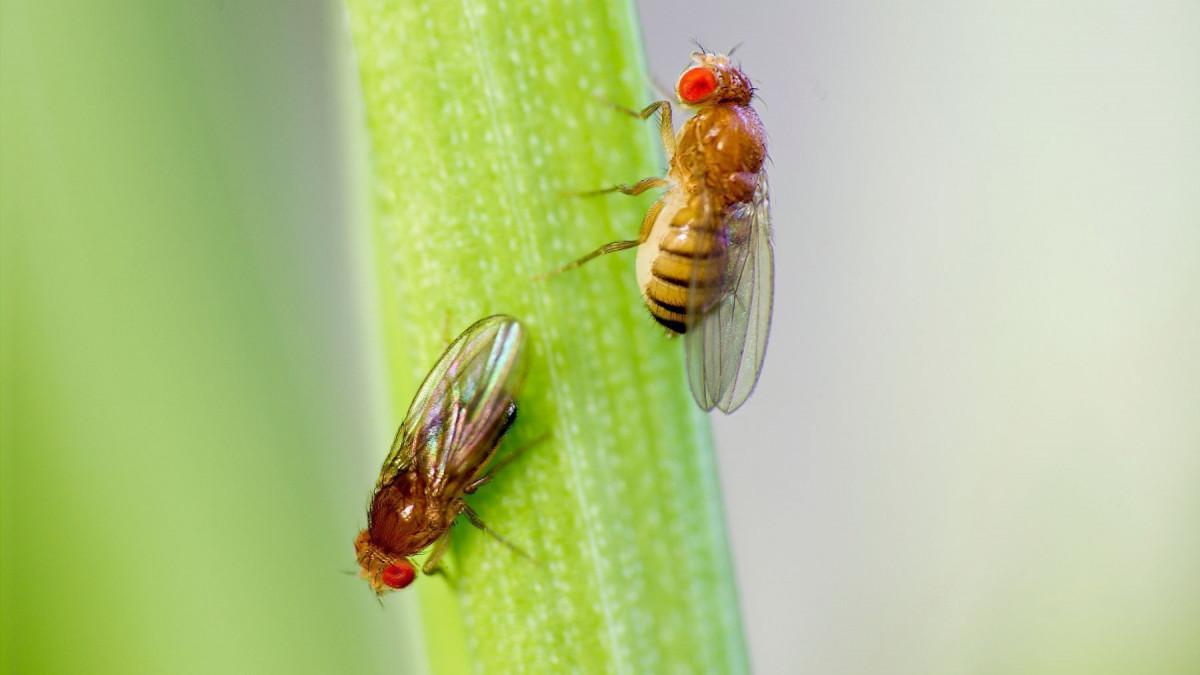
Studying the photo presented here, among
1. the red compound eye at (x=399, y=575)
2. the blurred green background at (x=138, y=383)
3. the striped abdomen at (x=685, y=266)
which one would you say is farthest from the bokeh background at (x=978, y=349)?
the blurred green background at (x=138, y=383)

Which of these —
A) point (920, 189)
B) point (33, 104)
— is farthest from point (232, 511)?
point (920, 189)

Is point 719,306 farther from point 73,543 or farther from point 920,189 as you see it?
point 73,543

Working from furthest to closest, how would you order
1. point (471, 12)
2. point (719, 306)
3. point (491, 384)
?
point (719, 306)
point (491, 384)
point (471, 12)

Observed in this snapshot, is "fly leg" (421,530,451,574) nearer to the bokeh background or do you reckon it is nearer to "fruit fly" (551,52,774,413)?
"fruit fly" (551,52,774,413)

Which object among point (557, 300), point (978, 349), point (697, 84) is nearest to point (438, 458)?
point (557, 300)

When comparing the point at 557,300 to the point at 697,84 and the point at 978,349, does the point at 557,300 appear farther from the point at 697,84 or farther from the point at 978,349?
the point at 978,349

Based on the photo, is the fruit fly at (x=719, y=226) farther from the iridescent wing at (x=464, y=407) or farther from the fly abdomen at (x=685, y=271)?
the iridescent wing at (x=464, y=407)

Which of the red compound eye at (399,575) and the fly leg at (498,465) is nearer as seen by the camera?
the fly leg at (498,465)
